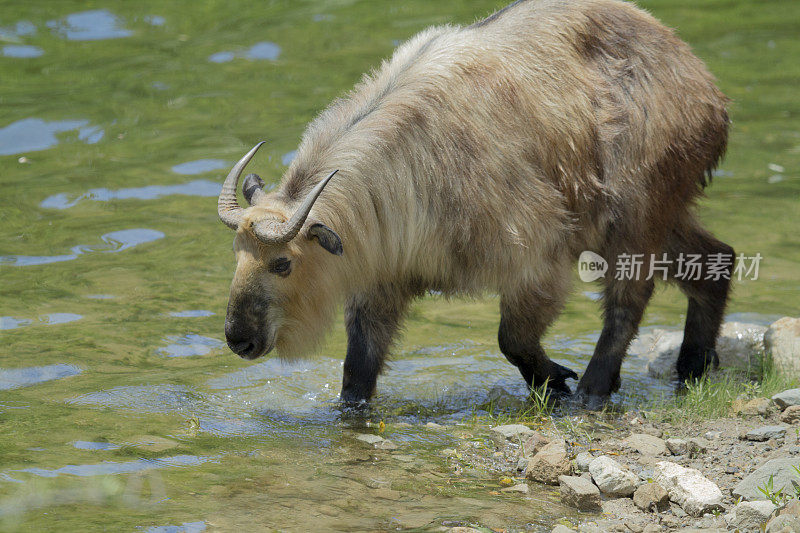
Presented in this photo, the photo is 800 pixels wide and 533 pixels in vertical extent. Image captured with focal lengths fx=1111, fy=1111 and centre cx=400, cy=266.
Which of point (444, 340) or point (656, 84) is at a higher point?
point (656, 84)

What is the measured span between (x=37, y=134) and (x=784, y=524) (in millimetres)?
8311

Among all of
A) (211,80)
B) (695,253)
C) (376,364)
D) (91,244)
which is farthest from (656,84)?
(211,80)

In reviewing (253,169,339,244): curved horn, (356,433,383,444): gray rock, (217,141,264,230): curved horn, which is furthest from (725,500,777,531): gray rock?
(217,141,264,230): curved horn

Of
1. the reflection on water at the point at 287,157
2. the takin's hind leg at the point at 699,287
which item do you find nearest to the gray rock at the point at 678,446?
the takin's hind leg at the point at 699,287

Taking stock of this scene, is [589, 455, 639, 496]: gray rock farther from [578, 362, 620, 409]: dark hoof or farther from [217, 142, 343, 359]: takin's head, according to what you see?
[217, 142, 343, 359]: takin's head

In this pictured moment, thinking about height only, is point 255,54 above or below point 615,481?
above

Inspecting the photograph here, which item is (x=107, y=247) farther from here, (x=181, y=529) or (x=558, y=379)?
(x=181, y=529)

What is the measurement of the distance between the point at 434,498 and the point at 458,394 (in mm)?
1525

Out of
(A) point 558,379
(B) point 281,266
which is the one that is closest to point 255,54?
(A) point 558,379

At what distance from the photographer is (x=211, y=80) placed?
11.8 meters

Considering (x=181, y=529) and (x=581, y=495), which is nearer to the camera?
(x=181, y=529)

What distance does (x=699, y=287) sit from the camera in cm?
650

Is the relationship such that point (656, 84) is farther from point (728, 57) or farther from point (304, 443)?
point (728, 57)

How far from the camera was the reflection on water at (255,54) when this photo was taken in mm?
12383
